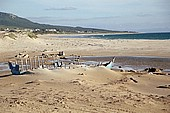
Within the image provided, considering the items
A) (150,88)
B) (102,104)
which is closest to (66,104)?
(102,104)

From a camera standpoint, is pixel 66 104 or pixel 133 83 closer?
pixel 66 104

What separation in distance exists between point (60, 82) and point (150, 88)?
462 centimetres

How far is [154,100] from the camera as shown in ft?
41.4

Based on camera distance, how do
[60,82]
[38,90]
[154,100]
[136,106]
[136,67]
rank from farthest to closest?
[136,67]
[60,82]
[38,90]
[154,100]
[136,106]

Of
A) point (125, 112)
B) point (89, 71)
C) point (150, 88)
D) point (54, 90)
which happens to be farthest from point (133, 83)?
point (125, 112)

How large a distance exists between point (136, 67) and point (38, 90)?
45.9ft

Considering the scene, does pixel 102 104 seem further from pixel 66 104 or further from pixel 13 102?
pixel 13 102

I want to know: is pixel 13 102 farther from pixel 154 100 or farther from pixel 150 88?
pixel 150 88

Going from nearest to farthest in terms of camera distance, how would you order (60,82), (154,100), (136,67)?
(154,100) → (60,82) → (136,67)

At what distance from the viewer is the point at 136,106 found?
11.4m

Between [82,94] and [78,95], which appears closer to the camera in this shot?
[78,95]

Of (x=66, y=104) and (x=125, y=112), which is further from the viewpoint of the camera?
(x=66, y=104)

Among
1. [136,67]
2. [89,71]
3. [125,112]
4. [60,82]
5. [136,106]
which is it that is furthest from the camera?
[136,67]

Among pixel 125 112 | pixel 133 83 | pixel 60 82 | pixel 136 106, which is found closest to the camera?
pixel 125 112
